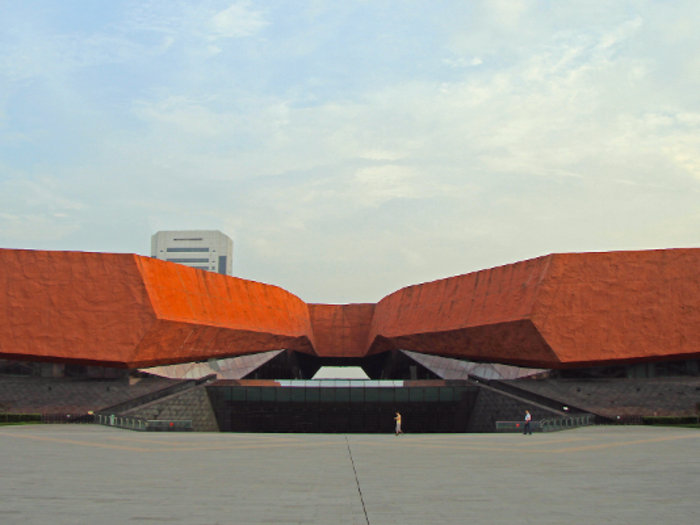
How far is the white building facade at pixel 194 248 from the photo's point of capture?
145000 millimetres

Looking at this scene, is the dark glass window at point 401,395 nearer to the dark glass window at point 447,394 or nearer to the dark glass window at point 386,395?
the dark glass window at point 386,395

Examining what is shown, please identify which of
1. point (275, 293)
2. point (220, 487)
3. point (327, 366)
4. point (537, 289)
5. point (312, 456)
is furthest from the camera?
point (327, 366)

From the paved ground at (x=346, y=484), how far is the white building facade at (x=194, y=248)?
130125mm

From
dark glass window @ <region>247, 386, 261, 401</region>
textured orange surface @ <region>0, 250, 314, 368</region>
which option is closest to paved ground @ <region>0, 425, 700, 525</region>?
textured orange surface @ <region>0, 250, 314, 368</region>

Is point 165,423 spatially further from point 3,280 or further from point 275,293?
point 275,293

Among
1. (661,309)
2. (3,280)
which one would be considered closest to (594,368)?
(661,309)

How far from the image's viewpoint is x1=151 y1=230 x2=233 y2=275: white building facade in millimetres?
145000

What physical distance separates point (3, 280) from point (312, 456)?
2638cm

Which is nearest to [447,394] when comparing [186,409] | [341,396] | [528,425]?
[341,396]

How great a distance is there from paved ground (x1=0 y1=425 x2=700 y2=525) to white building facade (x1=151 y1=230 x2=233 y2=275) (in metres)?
130

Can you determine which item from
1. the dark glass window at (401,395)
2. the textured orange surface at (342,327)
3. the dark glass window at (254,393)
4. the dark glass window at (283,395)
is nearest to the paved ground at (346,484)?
the dark glass window at (254,393)

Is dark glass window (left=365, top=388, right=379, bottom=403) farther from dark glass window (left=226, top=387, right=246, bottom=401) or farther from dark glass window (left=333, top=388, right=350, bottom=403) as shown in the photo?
dark glass window (left=226, top=387, right=246, bottom=401)

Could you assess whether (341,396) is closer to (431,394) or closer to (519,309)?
(431,394)

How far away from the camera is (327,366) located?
74.1m
